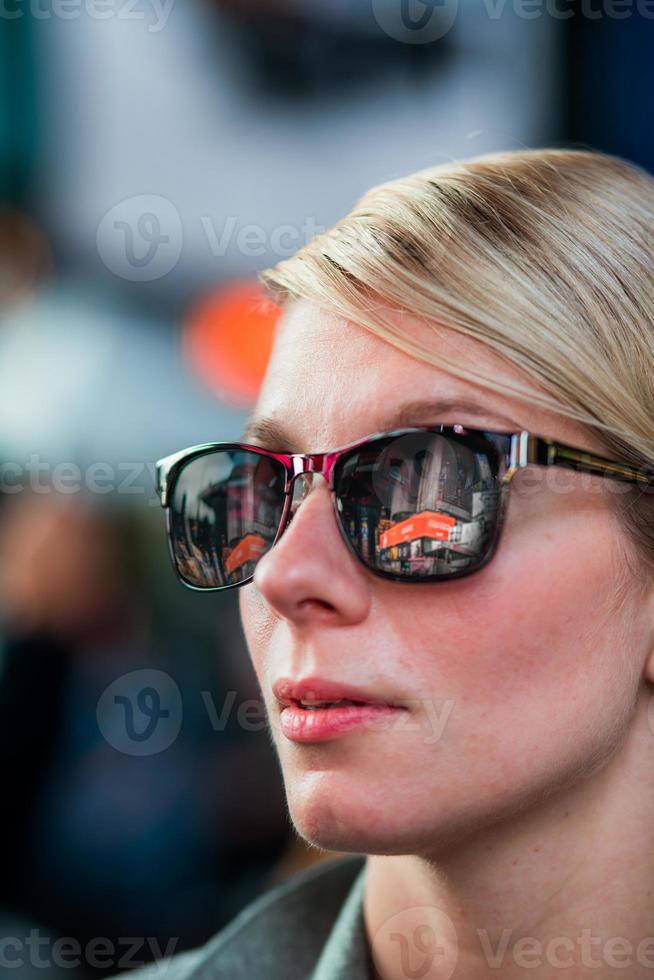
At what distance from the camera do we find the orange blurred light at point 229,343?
5281 millimetres

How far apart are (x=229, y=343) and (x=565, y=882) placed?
4.42 m

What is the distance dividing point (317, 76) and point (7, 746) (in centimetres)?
441

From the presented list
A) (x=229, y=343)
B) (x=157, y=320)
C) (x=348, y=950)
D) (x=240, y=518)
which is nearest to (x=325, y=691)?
(x=240, y=518)

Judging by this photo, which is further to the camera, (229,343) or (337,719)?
(229,343)

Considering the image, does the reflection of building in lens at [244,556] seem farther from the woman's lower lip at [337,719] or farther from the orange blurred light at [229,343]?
the orange blurred light at [229,343]

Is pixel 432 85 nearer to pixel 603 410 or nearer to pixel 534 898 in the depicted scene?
pixel 603 410

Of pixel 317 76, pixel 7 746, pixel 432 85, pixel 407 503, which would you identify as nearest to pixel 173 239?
pixel 317 76

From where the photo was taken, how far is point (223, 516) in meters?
1.72

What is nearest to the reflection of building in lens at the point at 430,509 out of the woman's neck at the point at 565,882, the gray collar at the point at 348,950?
the woman's neck at the point at 565,882

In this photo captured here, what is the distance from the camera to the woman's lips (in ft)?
4.51

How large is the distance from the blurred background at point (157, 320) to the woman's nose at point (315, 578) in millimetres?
2348

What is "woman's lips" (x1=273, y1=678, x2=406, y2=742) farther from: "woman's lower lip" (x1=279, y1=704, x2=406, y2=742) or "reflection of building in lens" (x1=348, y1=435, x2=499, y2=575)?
"reflection of building in lens" (x1=348, y1=435, x2=499, y2=575)

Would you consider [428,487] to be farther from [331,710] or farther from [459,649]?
[331,710]

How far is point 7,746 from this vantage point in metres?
3.44
